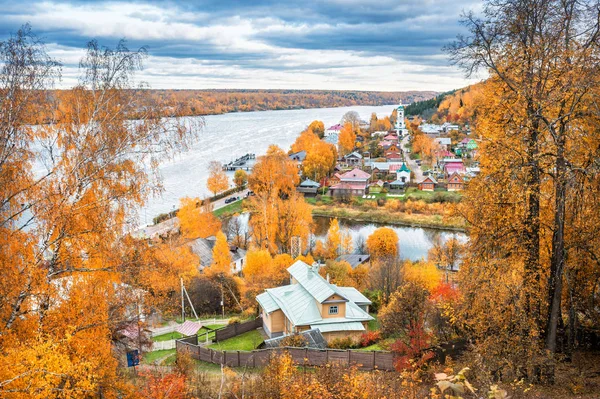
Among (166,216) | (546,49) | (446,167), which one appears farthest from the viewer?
(446,167)

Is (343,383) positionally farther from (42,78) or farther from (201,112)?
(42,78)

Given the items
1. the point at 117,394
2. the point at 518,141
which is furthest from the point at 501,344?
the point at 117,394

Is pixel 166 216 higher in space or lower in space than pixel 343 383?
lower

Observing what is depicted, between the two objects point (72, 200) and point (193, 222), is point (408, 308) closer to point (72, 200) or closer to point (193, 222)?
point (72, 200)

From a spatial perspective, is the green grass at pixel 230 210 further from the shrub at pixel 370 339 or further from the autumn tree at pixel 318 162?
the shrub at pixel 370 339

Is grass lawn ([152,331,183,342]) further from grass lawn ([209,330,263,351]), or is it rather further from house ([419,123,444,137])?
house ([419,123,444,137])
